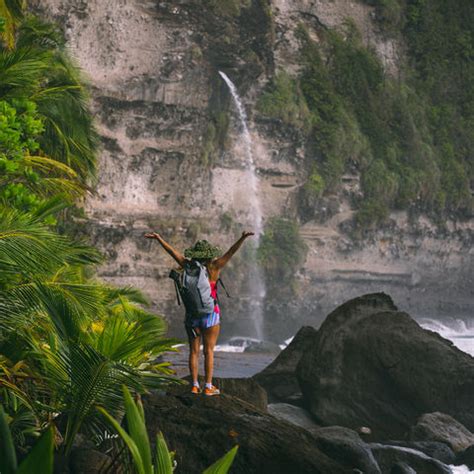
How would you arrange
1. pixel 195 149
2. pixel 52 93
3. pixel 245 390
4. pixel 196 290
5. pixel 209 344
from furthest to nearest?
pixel 195 149 < pixel 52 93 < pixel 245 390 < pixel 209 344 < pixel 196 290

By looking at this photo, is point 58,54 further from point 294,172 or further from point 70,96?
point 294,172

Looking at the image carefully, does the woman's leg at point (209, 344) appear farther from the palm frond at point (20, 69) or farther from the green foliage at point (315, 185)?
the green foliage at point (315, 185)

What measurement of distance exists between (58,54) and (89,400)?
10.1m

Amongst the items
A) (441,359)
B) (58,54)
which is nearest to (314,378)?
(441,359)

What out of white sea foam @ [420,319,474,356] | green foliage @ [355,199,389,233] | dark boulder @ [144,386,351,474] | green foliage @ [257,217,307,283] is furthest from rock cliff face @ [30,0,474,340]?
dark boulder @ [144,386,351,474]

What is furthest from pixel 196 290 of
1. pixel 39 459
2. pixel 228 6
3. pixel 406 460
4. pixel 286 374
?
pixel 228 6

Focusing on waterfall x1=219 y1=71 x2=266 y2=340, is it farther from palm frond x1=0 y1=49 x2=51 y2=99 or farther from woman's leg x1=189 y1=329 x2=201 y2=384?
woman's leg x1=189 y1=329 x2=201 y2=384

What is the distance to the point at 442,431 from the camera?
13.9 metres

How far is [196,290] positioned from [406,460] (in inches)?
186

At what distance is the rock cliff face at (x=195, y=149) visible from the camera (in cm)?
3472

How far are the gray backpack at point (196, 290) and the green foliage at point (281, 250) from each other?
96.9 ft

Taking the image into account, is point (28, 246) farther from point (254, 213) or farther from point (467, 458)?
point (254, 213)

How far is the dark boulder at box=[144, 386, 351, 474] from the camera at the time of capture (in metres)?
8.22

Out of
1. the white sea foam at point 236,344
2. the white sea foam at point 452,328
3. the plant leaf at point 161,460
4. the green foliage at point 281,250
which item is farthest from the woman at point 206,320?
the white sea foam at point 452,328
